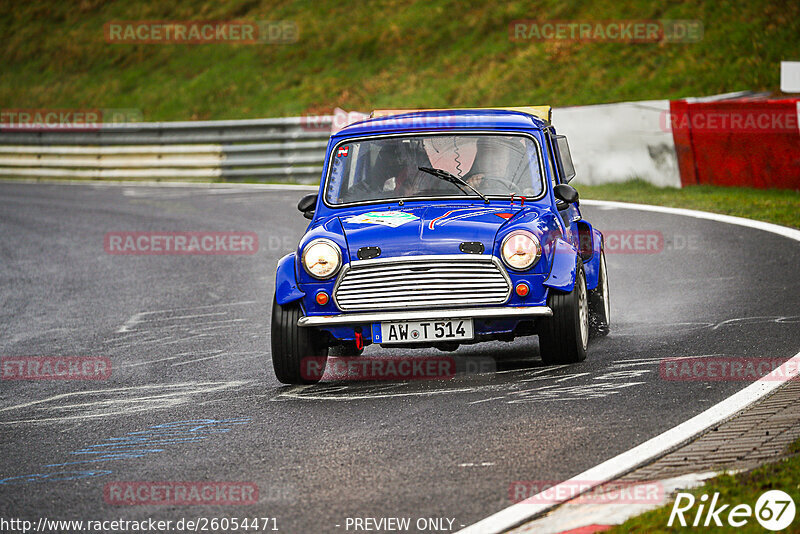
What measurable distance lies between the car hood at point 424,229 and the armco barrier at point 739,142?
830 centimetres

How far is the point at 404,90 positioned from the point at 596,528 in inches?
1038

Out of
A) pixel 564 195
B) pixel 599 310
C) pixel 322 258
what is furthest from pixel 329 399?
pixel 599 310

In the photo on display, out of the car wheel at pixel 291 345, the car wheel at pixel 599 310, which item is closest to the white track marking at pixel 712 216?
the car wheel at pixel 599 310

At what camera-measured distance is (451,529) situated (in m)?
4.43

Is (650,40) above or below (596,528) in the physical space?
Result: above

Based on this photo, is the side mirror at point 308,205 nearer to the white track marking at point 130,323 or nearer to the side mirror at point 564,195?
the side mirror at point 564,195

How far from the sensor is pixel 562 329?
7152 millimetres

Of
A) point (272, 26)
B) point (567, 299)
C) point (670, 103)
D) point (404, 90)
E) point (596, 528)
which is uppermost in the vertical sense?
point (272, 26)

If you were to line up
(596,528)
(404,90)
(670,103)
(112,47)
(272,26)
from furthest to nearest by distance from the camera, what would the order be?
1. (112,47)
2. (272,26)
3. (404,90)
4. (670,103)
5. (596,528)

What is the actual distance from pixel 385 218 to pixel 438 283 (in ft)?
2.31

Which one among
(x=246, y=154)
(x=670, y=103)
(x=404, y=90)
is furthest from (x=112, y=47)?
(x=670, y=103)

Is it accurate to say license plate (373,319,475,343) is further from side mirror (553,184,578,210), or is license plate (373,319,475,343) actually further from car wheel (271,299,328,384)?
side mirror (553,184,578,210)

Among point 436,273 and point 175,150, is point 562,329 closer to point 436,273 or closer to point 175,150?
point 436,273

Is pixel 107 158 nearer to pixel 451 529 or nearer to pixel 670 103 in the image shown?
pixel 670 103
